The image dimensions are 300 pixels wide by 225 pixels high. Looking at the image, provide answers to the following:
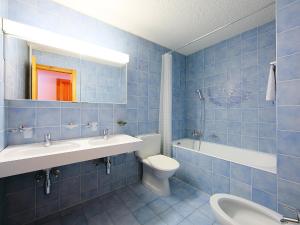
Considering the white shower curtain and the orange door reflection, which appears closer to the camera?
the orange door reflection

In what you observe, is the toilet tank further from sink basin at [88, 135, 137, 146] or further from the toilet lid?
sink basin at [88, 135, 137, 146]

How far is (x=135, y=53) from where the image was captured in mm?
2109

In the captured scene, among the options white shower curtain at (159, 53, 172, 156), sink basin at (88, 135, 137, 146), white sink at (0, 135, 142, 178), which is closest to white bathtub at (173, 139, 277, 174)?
white shower curtain at (159, 53, 172, 156)

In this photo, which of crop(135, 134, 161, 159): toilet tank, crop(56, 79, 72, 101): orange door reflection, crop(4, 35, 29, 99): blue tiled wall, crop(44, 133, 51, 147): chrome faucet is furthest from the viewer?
crop(135, 134, 161, 159): toilet tank

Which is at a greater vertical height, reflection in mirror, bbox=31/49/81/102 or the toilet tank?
reflection in mirror, bbox=31/49/81/102

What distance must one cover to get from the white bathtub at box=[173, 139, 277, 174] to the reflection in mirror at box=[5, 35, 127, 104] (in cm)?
148

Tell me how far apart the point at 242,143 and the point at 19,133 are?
9.24 ft

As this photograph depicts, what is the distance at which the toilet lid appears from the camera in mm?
1704

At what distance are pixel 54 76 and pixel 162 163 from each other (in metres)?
1.63

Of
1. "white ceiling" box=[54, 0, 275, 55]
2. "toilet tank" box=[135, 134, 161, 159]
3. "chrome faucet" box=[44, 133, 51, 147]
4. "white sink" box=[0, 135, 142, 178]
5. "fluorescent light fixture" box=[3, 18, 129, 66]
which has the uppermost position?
"white ceiling" box=[54, 0, 275, 55]

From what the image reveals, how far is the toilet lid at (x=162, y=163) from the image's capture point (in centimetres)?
170

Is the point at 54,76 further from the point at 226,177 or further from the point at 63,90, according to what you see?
the point at 226,177

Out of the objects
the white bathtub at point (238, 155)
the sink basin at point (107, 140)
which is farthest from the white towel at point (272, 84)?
A: the sink basin at point (107, 140)

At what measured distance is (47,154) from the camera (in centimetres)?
100
